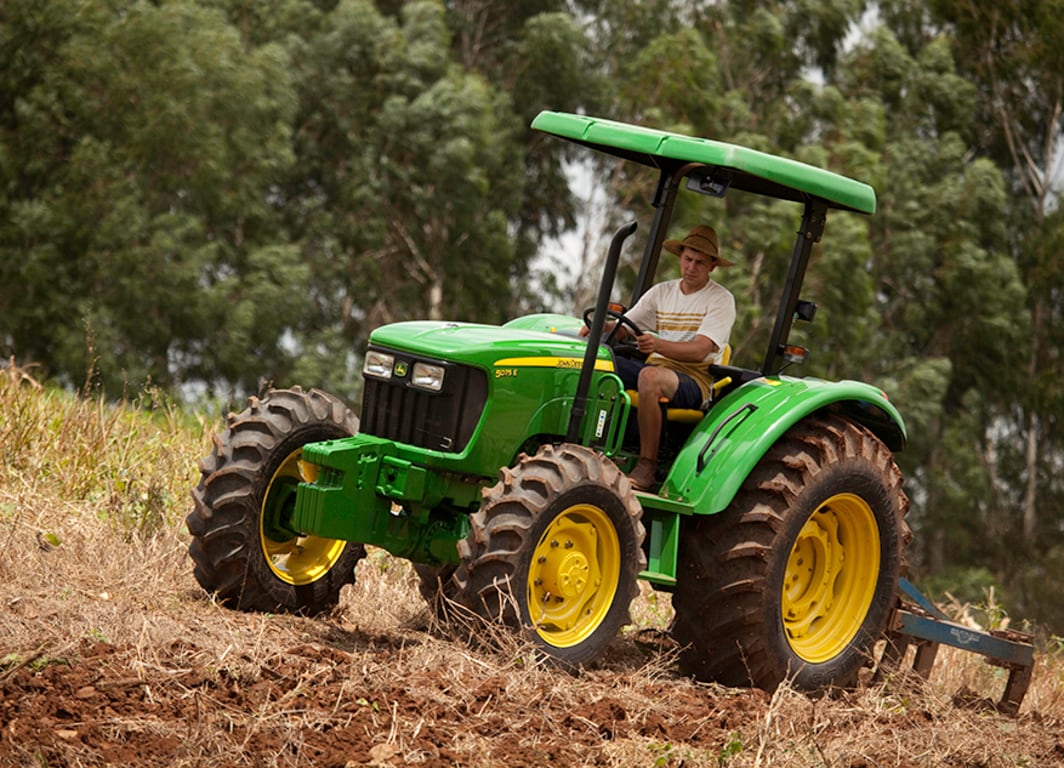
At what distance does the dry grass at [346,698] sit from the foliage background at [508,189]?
20.6 meters

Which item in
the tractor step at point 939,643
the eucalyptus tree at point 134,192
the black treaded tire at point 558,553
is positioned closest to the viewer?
the black treaded tire at point 558,553

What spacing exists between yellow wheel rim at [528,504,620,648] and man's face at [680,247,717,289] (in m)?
1.49

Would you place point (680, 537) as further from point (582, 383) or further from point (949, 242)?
point (949, 242)

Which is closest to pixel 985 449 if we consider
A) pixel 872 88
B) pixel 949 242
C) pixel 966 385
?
pixel 966 385

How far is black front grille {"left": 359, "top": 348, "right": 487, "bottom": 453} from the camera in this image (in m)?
7.24

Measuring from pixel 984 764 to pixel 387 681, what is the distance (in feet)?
7.86

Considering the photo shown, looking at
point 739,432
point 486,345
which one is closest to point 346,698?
point 486,345

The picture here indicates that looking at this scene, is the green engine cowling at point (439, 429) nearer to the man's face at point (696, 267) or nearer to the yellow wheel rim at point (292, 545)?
the yellow wheel rim at point (292, 545)

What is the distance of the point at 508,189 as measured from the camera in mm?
39531

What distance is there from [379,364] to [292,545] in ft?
3.36

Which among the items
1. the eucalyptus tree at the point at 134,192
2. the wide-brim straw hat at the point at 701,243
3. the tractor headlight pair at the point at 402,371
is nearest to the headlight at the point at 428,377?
the tractor headlight pair at the point at 402,371

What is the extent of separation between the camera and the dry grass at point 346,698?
5.53 meters

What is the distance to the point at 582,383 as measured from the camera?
7.26 m

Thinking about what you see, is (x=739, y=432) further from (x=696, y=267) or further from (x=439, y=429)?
(x=439, y=429)
